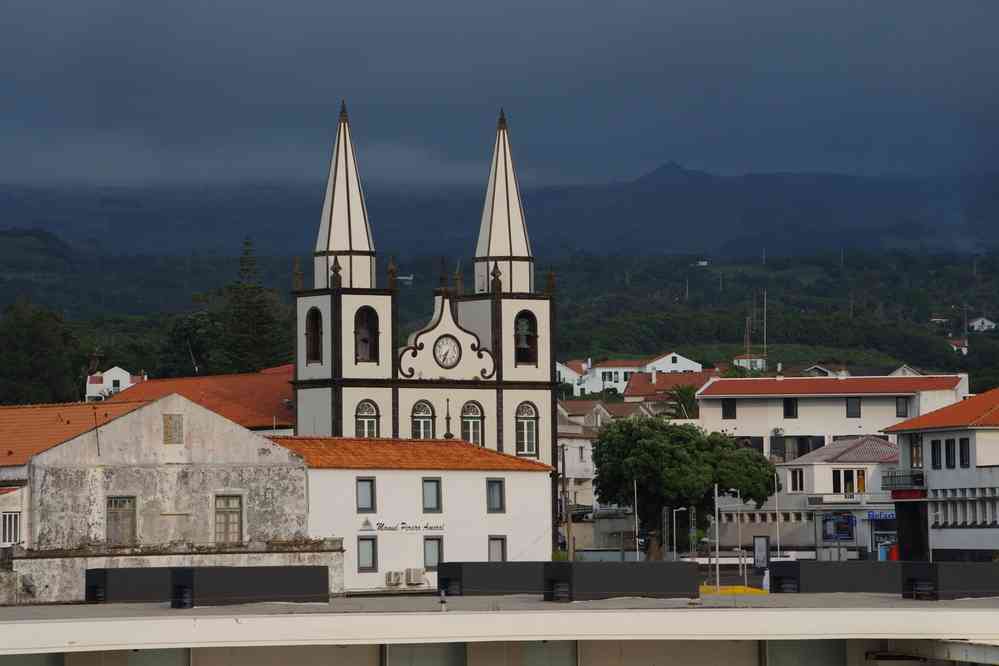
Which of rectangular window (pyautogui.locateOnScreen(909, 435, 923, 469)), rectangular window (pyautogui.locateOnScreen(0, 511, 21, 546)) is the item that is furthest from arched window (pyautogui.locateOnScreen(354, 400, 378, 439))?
rectangular window (pyautogui.locateOnScreen(0, 511, 21, 546))

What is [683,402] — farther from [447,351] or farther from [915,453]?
[915,453]

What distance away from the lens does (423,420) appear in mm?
104688

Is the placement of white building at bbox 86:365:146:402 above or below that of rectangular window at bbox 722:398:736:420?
above

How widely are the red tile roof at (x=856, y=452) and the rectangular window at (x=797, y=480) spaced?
458 mm

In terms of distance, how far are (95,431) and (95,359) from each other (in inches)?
4171

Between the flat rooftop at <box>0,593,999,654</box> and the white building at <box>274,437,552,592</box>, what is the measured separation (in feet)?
154

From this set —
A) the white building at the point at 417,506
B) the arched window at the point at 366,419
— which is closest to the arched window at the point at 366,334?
the arched window at the point at 366,419

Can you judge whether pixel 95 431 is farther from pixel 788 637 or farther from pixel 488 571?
pixel 788 637

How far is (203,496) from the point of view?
7662 centimetres

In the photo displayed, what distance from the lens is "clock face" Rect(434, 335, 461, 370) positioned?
106000 millimetres

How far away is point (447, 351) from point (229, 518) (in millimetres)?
30309

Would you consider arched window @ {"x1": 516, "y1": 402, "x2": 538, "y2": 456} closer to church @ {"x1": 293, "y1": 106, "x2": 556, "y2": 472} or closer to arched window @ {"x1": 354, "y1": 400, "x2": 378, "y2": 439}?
church @ {"x1": 293, "y1": 106, "x2": 556, "y2": 472}

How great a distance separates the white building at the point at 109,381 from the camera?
556ft

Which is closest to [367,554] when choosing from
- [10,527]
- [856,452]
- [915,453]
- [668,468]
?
[10,527]
